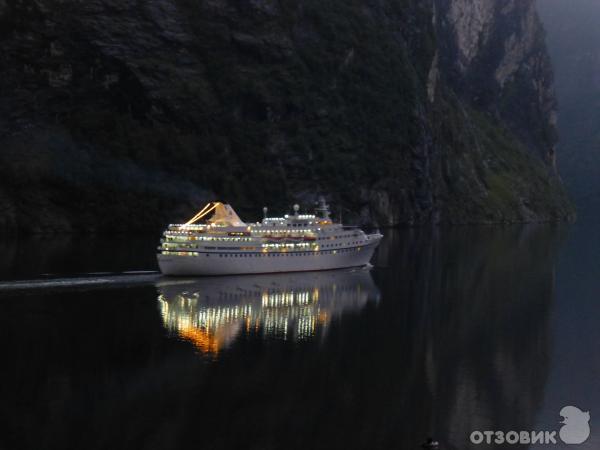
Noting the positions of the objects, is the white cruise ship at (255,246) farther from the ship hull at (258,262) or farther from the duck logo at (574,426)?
the duck logo at (574,426)

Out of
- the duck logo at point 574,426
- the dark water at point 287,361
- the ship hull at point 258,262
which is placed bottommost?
the duck logo at point 574,426

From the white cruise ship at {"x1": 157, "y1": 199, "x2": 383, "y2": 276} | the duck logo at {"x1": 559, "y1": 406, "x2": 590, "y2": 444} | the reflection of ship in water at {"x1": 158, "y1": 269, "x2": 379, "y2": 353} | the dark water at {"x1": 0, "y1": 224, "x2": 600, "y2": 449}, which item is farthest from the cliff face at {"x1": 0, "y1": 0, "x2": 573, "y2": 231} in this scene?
the duck logo at {"x1": 559, "y1": 406, "x2": 590, "y2": 444}

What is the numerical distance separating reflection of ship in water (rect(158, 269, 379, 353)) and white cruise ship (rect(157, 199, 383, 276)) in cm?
153

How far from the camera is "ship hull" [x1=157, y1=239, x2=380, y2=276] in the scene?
271 feet

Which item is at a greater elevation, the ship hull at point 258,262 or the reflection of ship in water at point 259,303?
the ship hull at point 258,262

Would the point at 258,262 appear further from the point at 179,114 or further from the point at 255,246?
the point at 179,114

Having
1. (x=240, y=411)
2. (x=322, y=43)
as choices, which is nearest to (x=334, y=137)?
(x=322, y=43)

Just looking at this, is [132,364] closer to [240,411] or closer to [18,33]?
[240,411]

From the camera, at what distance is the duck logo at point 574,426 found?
124 feet

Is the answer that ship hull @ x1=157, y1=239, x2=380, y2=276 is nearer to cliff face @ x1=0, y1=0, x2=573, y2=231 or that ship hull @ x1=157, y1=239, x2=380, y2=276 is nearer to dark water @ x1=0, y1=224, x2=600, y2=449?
dark water @ x1=0, y1=224, x2=600, y2=449

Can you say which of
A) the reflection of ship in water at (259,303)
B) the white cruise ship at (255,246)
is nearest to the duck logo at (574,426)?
the reflection of ship in water at (259,303)

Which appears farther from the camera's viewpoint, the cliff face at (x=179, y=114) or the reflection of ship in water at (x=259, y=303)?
the cliff face at (x=179, y=114)

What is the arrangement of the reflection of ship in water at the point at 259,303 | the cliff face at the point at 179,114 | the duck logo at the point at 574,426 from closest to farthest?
the duck logo at the point at 574,426 → the reflection of ship in water at the point at 259,303 → the cliff face at the point at 179,114

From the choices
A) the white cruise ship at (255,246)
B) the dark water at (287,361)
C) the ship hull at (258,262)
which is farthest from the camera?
the white cruise ship at (255,246)
